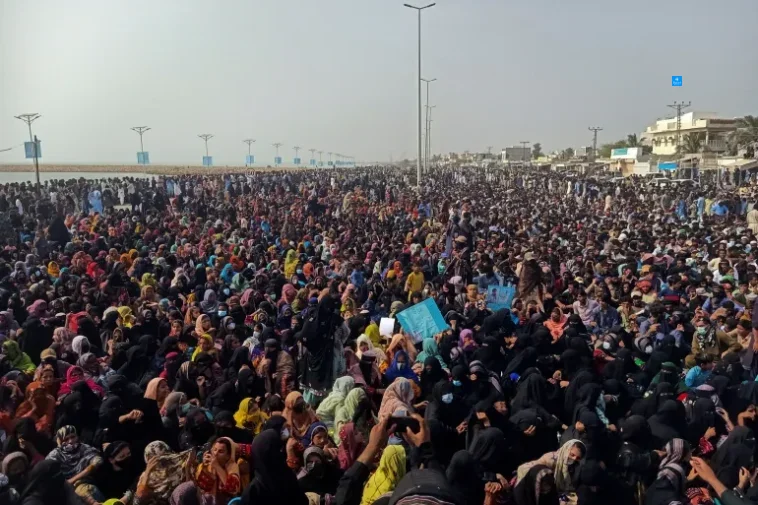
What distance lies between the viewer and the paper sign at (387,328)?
6.34 meters

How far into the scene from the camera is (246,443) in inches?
152

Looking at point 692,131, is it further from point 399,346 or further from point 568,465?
point 568,465

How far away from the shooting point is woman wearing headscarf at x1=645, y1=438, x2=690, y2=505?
3.23m

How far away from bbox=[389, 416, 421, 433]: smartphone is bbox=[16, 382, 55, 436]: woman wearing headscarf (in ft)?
7.44

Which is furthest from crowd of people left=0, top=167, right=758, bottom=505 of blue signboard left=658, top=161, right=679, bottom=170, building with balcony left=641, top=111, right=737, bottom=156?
building with balcony left=641, top=111, right=737, bottom=156

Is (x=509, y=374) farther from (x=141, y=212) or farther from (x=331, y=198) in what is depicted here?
(x=331, y=198)

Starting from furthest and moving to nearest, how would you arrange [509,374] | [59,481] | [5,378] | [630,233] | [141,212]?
[141,212]
[630,233]
[509,374]
[5,378]
[59,481]

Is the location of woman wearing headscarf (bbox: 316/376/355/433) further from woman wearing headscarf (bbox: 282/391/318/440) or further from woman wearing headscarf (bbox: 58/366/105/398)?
woman wearing headscarf (bbox: 58/366/105/398)

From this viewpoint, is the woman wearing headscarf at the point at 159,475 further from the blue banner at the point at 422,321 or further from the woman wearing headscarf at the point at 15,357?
the blue banner at the point at 422,321

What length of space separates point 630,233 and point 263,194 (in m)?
13.8

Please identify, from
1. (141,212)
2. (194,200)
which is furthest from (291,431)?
(194,200)

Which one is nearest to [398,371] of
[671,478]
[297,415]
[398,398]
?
[398,398]

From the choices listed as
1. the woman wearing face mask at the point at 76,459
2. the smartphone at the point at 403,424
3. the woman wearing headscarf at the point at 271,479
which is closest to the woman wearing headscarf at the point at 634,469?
the smartphone at the point at 403,424

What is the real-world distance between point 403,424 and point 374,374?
1561mm
